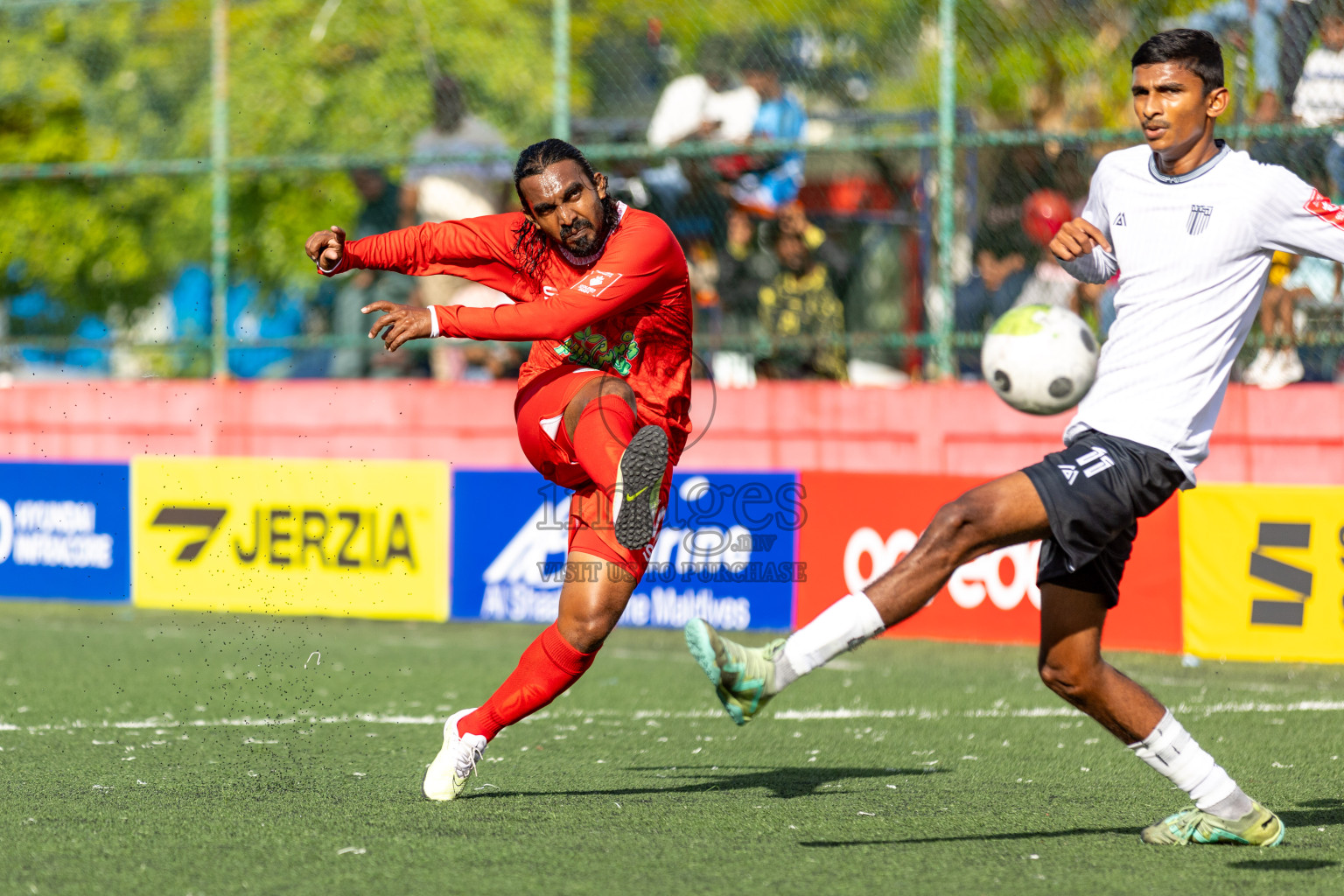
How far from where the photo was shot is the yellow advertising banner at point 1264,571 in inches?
357

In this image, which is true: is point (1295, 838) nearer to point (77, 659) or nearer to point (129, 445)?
point (77, 659)

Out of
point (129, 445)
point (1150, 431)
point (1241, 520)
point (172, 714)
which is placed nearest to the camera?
point (1150, 431)

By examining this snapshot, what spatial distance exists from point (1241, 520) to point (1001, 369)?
3.09 metres

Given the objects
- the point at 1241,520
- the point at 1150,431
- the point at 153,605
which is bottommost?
the point at 153,605

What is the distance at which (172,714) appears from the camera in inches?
305

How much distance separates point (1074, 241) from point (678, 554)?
6105 mm

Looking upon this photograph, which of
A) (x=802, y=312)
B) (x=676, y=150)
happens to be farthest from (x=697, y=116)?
(x=802, y=312)

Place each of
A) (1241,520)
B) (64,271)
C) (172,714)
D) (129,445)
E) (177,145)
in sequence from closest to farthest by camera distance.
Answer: (172,714) → (1241,520) → (129,445) → (64,271) → (177,145)

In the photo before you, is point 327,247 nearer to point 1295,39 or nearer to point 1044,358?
point 1044,358

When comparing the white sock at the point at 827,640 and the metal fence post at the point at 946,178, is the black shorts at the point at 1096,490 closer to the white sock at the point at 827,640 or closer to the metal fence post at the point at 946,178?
the white sock at the point at 827,640

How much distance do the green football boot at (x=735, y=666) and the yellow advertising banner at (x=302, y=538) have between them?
6.94 meters

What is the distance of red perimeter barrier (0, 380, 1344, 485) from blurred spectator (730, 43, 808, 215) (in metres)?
1.32

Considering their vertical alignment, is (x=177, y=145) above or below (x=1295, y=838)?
above

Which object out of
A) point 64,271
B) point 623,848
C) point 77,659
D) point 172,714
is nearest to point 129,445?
point 64,271
